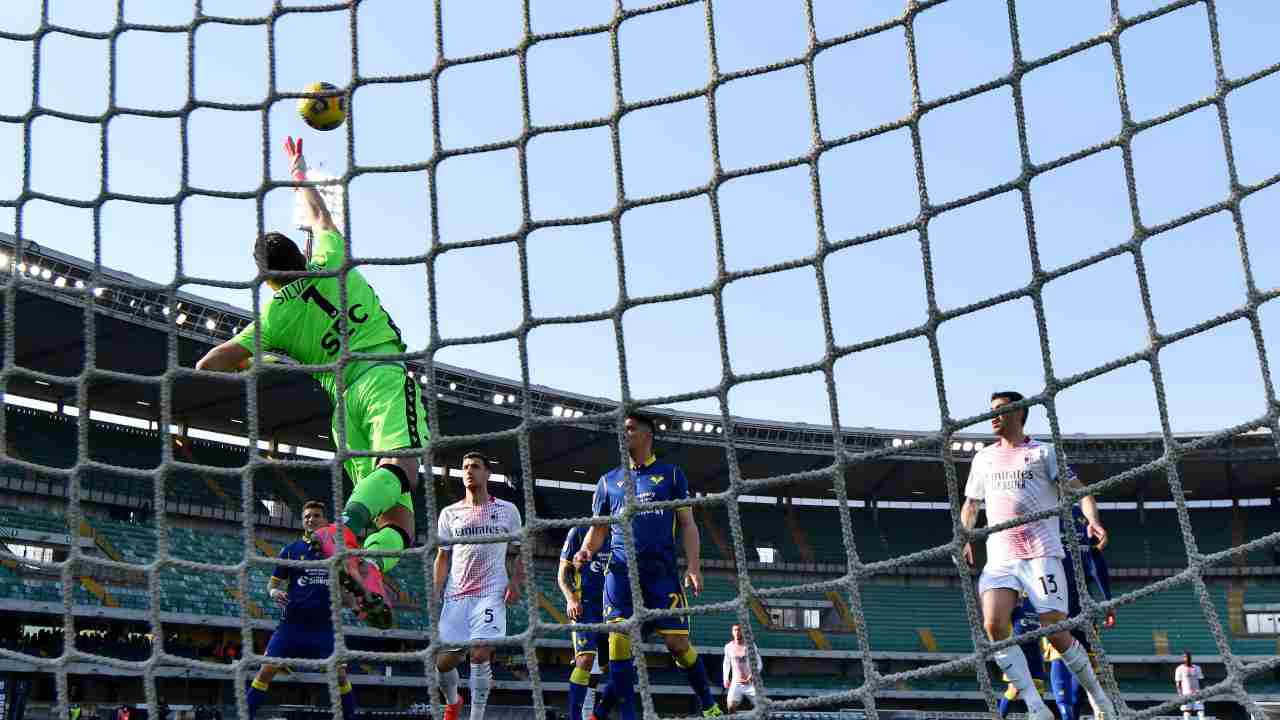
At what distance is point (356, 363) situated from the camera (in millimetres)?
4207

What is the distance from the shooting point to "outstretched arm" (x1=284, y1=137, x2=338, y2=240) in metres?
4.46

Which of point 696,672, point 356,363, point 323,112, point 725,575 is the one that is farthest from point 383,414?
point 725,575

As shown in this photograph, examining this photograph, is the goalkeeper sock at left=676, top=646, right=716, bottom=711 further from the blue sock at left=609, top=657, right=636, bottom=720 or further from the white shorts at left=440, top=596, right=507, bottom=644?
the white shorts at left=440, top=596, right=507, bottom=644

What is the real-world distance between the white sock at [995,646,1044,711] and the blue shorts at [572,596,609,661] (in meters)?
2.05

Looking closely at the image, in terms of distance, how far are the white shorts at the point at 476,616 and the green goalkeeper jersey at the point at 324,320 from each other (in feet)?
8.09

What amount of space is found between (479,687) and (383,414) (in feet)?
9.26

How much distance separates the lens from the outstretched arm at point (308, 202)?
14.6 feet

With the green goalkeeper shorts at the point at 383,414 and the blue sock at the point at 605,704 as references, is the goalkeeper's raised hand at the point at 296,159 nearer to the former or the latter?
the green goalkeeper shorts at the point at 383,414

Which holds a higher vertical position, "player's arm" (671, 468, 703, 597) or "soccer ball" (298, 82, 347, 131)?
"soccer ball" (298, 82, 347, 131)

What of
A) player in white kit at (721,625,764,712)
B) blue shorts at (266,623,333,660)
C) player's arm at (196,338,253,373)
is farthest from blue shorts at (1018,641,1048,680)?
player in white kit at (721,625,764,712)

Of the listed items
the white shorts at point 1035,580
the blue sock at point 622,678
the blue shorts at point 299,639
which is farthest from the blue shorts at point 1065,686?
the blue shorts at point 299,639

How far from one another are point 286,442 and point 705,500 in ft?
87.3

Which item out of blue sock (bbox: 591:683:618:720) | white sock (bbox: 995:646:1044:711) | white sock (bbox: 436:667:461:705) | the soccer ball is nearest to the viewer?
the soccer ball

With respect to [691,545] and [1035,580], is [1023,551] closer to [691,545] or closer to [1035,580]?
[1035,580]
